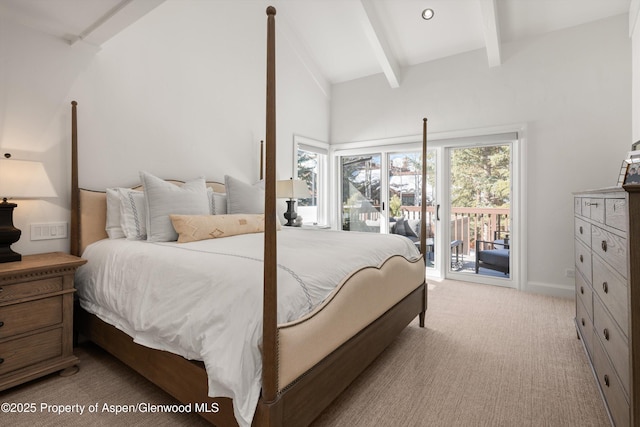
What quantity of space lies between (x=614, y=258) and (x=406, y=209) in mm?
3365

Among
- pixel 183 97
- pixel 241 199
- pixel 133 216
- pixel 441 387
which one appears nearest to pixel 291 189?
pixel 241 199

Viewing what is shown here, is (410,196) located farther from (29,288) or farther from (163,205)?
(29,288)

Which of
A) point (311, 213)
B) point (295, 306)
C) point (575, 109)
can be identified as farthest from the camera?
point (311, 213)

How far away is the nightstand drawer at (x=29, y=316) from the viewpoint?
167cm

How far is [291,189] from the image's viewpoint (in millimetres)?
3648

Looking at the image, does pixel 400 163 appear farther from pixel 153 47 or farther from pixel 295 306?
pixel 295 306

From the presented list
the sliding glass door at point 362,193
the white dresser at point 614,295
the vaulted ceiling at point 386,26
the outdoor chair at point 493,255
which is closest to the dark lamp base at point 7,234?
the vaulted ceiling at point 386,26

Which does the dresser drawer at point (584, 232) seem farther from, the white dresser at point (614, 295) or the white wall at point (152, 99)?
the white wall at point (152, 99)

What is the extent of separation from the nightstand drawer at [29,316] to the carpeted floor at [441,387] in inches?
13.5

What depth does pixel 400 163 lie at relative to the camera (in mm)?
4699

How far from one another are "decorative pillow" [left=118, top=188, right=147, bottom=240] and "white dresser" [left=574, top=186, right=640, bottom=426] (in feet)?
8.70

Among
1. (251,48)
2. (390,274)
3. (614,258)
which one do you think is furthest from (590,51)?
(251,48)

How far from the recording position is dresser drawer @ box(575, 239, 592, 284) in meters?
1.86

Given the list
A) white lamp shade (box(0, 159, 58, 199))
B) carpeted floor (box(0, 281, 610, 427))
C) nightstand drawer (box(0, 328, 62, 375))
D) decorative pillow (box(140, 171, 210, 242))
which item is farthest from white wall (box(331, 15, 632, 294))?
nightstand drawer (box(0, 328, 62, 375))
